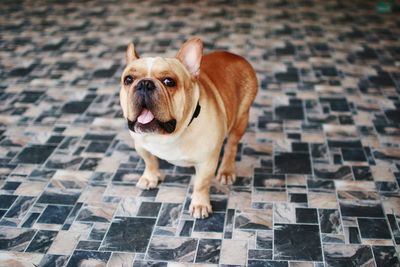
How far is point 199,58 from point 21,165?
151 centimetres

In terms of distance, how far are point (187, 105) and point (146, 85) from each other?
23cm

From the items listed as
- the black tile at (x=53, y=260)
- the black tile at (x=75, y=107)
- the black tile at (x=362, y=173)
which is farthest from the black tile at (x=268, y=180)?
the black tile at (x=75, y=107)

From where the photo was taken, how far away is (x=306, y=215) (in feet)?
7.79

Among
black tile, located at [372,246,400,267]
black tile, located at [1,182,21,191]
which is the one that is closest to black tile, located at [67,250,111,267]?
black tile, located at [1,182,21,191]

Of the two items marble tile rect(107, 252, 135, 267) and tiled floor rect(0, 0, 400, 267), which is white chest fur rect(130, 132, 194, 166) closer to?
tiled floor rect(0, 0, 400, 267)

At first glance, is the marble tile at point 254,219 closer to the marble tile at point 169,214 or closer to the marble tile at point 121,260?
the marble tile at point 169,214

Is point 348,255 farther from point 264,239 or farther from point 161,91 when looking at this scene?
point 161,91

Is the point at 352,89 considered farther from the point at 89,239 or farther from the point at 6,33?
the point at 6,33

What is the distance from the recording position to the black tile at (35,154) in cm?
290

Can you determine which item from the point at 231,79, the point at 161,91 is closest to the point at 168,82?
the point at 161,91

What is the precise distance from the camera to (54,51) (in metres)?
4.72

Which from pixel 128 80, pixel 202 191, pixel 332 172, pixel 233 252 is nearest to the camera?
pixel 128 80

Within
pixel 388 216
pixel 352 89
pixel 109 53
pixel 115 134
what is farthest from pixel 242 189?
pixel 109 53

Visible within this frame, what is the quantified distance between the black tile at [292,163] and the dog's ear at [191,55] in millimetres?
997
